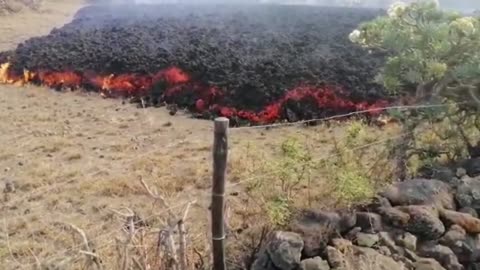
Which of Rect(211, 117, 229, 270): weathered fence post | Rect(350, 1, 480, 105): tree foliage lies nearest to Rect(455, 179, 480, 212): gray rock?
Rect(350, 1, 480, 105): tree foliage

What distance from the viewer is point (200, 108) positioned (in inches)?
343

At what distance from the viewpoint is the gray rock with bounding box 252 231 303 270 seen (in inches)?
133

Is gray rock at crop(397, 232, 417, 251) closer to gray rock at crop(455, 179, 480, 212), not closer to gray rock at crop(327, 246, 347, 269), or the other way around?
gray rock at crop(327, 246, 347, 269)

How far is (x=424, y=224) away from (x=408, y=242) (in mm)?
151

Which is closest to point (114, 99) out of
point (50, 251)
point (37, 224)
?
point (37, 224)

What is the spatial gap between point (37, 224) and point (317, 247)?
242 centimetres

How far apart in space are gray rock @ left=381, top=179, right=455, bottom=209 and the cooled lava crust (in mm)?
3866

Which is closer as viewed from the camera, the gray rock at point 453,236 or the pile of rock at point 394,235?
the pile of rock at point 394,235

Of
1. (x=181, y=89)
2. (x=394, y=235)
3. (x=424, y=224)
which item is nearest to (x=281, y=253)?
(x=394, y=235)

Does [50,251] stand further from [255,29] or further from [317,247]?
[255,29]

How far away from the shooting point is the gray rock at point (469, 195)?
4262mm

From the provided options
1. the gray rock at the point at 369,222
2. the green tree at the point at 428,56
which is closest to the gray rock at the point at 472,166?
the green tree at the point at 428,56

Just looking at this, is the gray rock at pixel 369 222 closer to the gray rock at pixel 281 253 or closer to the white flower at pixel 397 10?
the gray rock at pixel 281 253

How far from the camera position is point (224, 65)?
9742 mm
